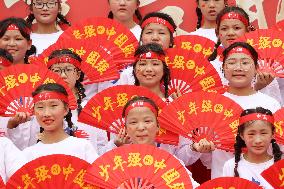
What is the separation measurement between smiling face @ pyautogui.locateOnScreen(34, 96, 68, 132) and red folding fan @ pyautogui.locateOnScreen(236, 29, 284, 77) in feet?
6.58

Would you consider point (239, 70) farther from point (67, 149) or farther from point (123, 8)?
point (123, 8)

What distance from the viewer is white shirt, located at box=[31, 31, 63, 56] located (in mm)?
8805

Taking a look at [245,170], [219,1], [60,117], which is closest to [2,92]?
[60,117]

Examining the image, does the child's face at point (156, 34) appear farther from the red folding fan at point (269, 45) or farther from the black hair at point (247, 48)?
the black hair at point (247, 48)

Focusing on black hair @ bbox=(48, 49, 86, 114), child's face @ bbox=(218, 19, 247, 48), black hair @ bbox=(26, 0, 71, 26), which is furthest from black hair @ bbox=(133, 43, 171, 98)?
black hair @ bbox=(26, 0, 71, 26)

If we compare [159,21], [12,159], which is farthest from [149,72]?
[12,159]

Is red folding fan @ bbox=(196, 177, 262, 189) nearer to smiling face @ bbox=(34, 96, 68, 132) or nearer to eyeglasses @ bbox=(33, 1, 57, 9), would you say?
smiling face @ bbox=(34, 96, 68, 132)

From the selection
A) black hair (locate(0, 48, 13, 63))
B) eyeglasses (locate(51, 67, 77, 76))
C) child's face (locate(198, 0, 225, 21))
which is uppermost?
Answer: child's face (locate(198, 0, 225, 21))

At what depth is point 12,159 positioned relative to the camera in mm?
6566

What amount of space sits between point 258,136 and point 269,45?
153 cm

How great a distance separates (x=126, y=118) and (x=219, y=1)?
2686mm

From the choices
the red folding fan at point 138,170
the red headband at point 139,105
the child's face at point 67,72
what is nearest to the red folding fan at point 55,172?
the red folding fan at point 138,170

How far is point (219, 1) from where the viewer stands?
8.85m

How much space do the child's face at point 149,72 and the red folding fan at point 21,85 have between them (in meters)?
0.74
